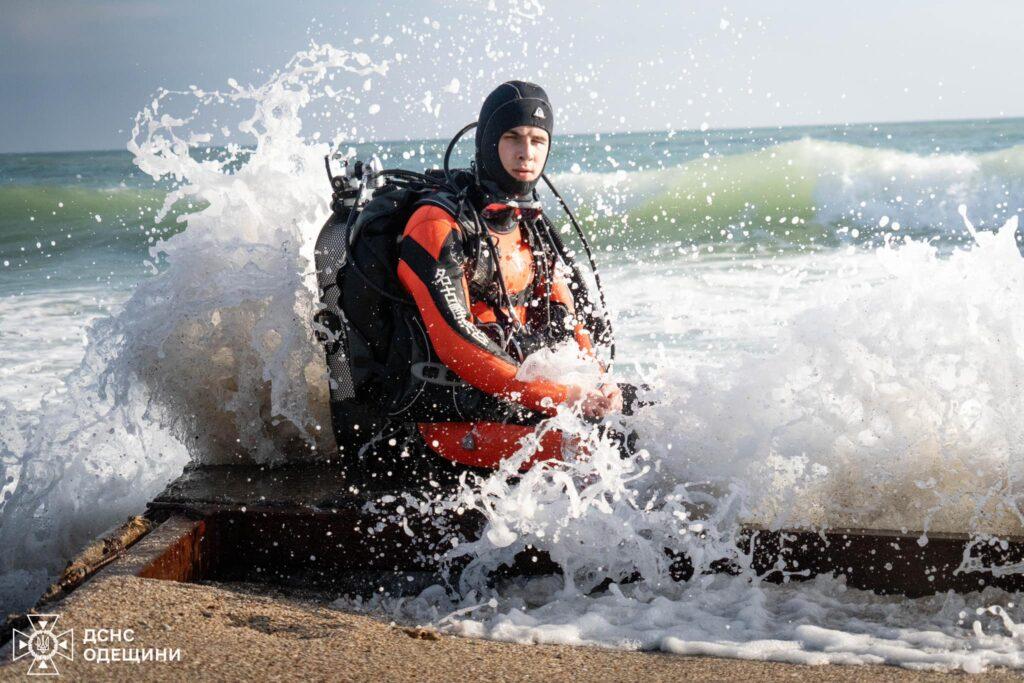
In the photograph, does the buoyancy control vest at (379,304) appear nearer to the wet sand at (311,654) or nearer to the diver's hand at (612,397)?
the diver's hand at (612,397)

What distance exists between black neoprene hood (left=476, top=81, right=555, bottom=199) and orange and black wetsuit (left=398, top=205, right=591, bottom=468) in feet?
0.63

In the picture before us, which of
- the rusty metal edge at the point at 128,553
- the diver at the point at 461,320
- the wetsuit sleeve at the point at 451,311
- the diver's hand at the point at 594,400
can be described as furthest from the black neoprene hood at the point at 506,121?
the rusty metal edge at the point at 128,553

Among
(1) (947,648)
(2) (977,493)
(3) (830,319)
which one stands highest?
(3) (830,319)

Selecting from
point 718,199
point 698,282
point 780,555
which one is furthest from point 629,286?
point 718,199

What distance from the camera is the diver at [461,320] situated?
12.9 ft

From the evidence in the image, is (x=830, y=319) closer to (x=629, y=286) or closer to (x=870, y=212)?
(x=629, y=286)

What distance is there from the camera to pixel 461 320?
3.90 m

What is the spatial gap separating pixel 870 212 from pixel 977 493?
18.0m

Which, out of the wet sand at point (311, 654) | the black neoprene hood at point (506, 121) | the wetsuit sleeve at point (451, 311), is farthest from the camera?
the black neoprene hood at point (506, 121)

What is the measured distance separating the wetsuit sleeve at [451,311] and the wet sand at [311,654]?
102 centimetres

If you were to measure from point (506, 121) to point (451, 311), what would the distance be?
31.7 inches

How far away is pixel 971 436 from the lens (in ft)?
13.2

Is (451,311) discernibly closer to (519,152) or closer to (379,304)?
(379,304)

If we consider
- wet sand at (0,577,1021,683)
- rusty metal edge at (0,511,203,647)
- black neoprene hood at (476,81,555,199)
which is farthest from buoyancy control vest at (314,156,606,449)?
wet sand at (0,577,1021,683)
